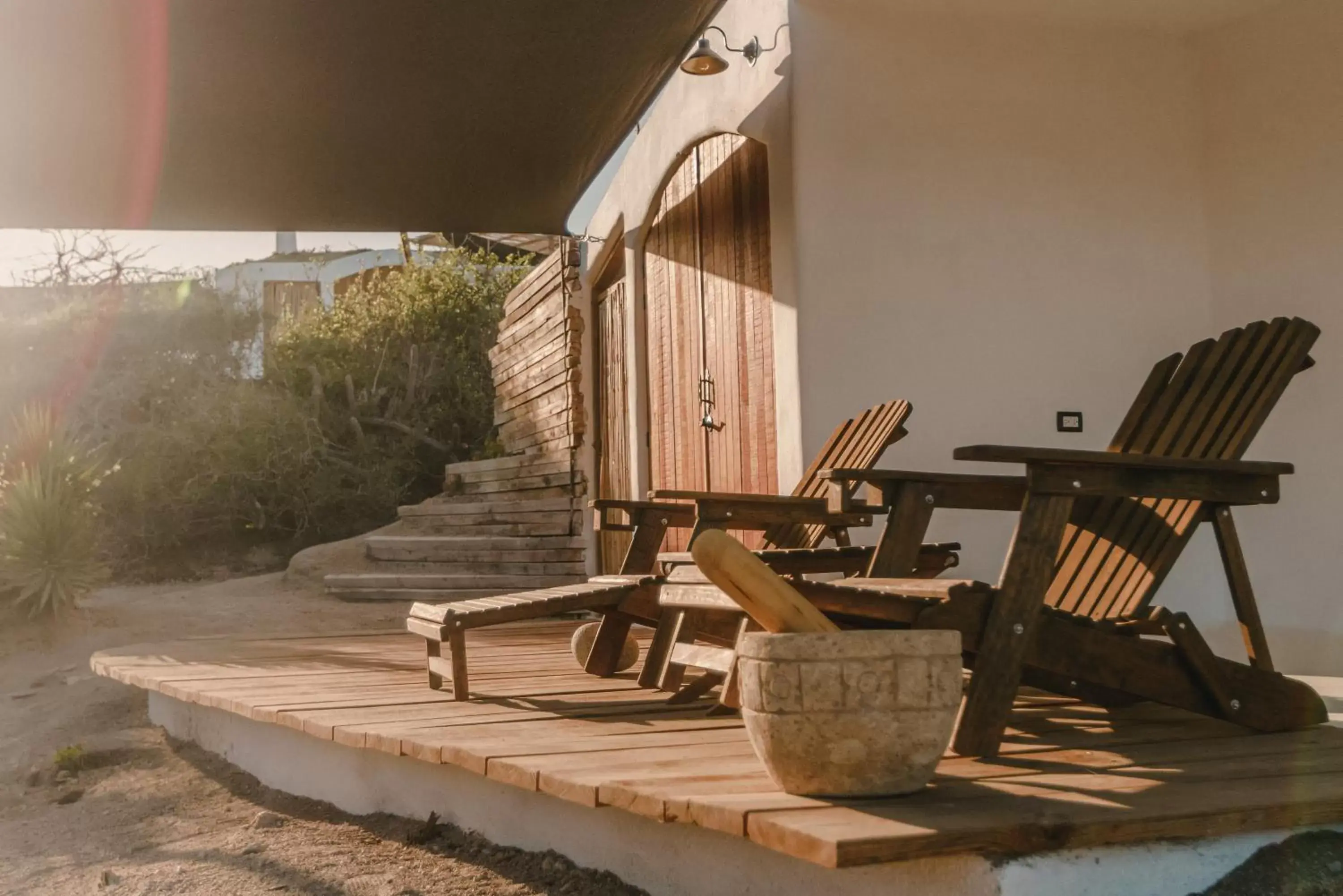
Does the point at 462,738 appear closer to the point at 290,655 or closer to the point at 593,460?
the point at 290,655

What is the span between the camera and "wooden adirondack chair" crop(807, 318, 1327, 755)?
235cm

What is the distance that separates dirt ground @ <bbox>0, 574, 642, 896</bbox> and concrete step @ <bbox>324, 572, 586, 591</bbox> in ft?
8.38

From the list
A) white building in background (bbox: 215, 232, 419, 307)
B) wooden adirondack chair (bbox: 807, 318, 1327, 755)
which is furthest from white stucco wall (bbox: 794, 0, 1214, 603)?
white building in background (bbox: 215, 232, 419, 307)

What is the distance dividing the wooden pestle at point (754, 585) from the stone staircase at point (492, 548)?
6.11 m

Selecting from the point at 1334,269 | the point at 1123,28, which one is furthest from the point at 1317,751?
the point at 1123,28

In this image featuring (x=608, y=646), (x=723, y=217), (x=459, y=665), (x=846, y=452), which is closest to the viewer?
(x=459, y=665)

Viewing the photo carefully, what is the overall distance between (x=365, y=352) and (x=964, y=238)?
8608mm

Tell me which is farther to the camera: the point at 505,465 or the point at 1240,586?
the point at 505,465

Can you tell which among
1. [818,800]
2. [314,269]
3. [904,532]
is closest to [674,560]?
[904,532]

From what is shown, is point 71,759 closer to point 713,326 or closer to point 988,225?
point 713,326

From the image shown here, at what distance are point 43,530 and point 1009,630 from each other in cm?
616

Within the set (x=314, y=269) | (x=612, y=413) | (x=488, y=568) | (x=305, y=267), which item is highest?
(x=314, y=269)

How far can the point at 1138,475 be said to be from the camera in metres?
2.53

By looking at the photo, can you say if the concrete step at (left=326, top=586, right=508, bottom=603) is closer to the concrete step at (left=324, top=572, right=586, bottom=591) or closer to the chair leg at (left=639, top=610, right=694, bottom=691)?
the concrete step at (left=324, top=572, right=586, bottom=591)
